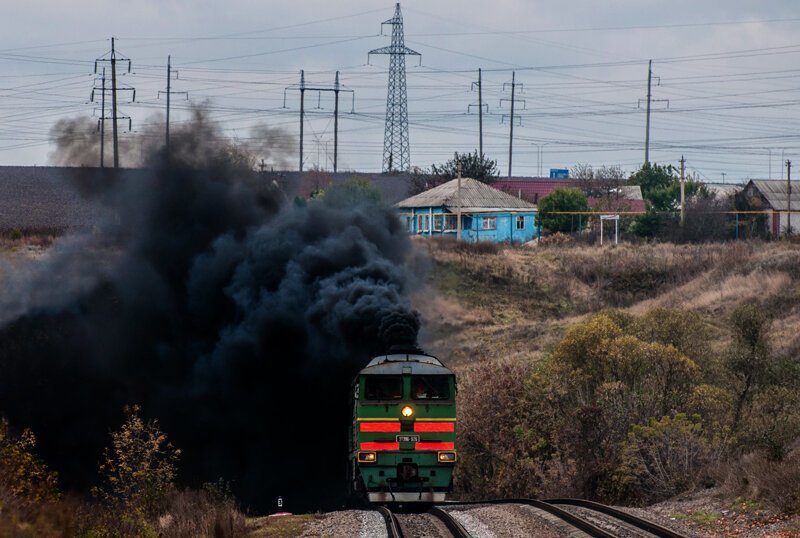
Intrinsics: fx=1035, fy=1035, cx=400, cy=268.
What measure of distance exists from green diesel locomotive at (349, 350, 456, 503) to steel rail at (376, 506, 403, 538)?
0.54 meters

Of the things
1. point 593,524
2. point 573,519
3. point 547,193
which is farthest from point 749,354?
point 547,193

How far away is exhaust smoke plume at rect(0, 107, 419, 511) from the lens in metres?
36.8

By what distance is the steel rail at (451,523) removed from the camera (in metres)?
20.3

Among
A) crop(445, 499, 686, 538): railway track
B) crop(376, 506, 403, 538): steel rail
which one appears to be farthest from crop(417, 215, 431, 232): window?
crop(376, 506, 403, 538): steel rail

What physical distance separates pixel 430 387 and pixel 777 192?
8471 centimetres

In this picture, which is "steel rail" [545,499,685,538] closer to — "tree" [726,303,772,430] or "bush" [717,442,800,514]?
"bush" [717,442,800,514]

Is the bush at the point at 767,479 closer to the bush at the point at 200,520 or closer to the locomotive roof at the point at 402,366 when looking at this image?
the locomotive roof at the point at 402,366

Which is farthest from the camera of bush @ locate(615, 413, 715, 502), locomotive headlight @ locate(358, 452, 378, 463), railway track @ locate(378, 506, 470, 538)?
bush @ locate(615, 413, 715, 502)

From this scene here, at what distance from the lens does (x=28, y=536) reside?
14500 millimetres

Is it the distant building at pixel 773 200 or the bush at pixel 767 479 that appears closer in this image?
the bush at pixel 767 479

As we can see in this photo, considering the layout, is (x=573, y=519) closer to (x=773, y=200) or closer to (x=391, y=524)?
(x=391, y=524)

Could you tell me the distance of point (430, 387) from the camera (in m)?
24.6

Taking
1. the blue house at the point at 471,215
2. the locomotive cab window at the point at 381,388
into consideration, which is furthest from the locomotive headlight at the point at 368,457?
the blue house at the point at 471,215

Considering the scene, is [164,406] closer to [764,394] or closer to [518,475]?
[518,475]
